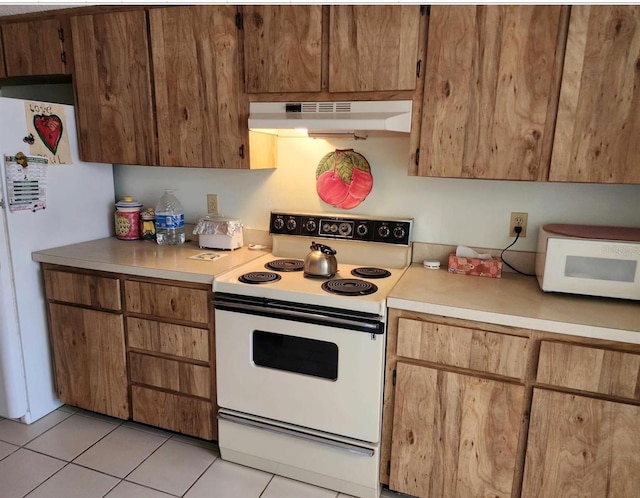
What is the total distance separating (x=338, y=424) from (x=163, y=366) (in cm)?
92

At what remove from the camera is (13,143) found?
213 cm

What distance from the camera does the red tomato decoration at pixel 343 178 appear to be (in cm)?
223

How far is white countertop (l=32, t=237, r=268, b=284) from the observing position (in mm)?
2023

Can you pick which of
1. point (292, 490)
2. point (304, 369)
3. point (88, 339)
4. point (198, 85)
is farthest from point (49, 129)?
point (292, 490)

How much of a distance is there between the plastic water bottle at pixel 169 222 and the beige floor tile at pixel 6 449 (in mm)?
1241

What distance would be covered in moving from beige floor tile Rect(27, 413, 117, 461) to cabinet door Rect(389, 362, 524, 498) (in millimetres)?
1541

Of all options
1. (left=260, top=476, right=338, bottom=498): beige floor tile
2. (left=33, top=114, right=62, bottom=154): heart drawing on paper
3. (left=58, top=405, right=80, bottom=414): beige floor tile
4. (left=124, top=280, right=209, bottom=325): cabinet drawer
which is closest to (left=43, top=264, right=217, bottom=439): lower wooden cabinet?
(left=124, top=280, right=209, bottom=325): cabinet drawer

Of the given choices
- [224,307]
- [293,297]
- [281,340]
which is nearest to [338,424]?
[281,340]

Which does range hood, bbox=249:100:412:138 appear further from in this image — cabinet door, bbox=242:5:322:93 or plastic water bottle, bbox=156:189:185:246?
plastic water bottle, bbox=156:189:185:246

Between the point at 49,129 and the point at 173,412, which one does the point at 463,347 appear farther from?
the point at 49,129

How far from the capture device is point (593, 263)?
168 centimetres

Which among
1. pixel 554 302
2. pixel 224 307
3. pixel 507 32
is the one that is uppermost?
pixel 507 32

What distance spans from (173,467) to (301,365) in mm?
849

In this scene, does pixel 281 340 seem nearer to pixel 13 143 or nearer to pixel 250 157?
pixel 250 157
